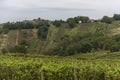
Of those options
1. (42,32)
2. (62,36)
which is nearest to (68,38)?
(62,36)

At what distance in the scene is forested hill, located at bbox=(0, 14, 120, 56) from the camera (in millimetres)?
123000

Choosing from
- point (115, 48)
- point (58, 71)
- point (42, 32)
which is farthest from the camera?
point (42, 32)

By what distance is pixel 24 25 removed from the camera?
157125 mm

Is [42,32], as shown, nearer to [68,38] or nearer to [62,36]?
[62,36]

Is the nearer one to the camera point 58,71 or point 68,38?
point 58,71

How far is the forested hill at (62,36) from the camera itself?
12300 cm

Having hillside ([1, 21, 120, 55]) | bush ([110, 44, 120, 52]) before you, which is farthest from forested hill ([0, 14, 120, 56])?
bush ([110, 44, 120, 52])

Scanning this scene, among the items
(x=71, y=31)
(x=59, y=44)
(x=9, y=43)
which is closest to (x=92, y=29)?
(x=71, y=31)

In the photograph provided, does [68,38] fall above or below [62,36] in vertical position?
below

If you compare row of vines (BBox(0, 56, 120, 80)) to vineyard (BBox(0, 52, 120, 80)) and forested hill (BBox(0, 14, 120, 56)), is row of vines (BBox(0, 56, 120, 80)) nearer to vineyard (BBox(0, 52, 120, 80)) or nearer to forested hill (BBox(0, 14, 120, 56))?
vineyard (BBox(0, 52, 120, 80))

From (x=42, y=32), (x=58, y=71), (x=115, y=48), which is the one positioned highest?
(x=58, y=71)

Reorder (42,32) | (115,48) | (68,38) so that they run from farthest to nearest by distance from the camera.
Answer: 1. (42,32)
2. (68,38)
3. (115,48)

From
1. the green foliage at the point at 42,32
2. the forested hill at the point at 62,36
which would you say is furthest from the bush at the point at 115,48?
the green foliage at the point at 42,32

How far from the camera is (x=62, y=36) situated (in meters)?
143
